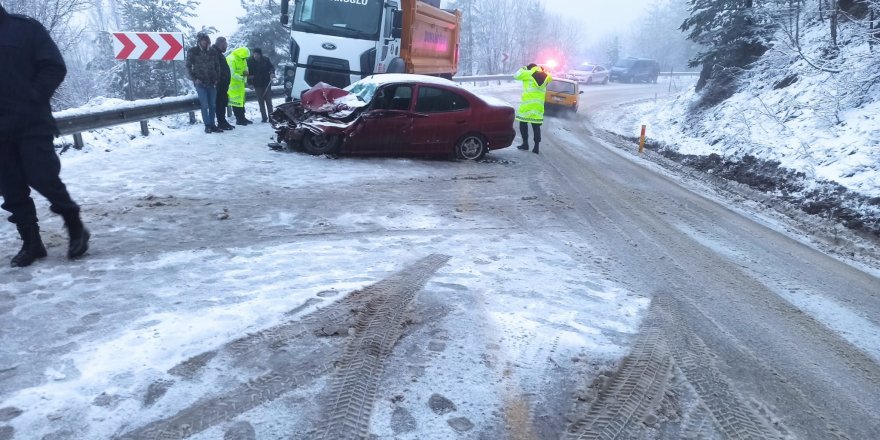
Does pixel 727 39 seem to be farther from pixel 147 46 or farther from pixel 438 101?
pixel 147 46

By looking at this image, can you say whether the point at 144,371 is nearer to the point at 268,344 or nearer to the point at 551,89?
the point at 268,344

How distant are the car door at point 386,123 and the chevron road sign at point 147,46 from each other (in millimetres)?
5063

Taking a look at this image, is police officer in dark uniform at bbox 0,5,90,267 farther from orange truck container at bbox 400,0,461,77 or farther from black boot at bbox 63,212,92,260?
orange truck container at bbox 400,0,461,77

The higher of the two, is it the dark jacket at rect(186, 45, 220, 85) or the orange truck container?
the orange truck container

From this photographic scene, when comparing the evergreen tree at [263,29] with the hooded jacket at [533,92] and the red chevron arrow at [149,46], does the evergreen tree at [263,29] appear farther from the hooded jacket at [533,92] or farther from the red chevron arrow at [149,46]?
the hooded jacket at [533,92]

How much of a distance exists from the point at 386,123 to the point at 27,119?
239 inches

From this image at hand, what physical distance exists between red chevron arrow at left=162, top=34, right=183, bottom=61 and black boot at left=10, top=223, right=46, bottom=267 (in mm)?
8291

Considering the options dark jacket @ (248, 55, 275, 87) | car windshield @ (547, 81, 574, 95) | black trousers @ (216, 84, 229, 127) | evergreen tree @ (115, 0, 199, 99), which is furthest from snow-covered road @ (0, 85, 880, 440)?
evergreen tree @ (115, 0, 199, 99)

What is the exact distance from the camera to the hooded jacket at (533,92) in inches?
442

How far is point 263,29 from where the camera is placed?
2434 cm

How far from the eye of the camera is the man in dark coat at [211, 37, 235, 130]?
11.0 meters

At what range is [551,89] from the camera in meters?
20.9

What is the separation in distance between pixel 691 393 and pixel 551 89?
19.0 m

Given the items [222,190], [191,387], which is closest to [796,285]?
[191,387]
